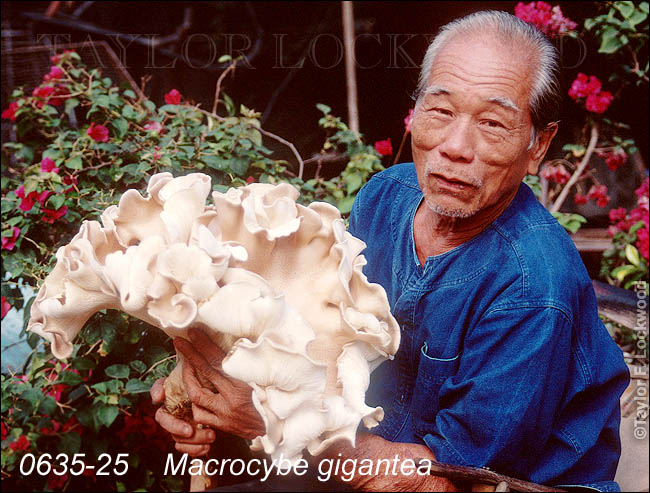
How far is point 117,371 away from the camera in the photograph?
2463mm

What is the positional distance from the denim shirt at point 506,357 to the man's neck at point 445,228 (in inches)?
1.1

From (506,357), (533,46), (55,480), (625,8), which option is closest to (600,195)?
(625,8)

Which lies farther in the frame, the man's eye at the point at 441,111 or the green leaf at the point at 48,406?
the green leaf at the point at 48,406

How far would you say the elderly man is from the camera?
5.32 feet

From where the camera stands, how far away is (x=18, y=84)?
396cm

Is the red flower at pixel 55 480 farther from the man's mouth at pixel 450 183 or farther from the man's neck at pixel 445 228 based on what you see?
the man's mouth at pixel 450 183

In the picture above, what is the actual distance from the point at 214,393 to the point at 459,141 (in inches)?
36.3

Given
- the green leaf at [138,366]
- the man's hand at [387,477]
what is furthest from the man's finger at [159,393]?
the green leaf at [138,366]

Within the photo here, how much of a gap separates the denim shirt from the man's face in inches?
6.5

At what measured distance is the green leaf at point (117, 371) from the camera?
2.45 metres

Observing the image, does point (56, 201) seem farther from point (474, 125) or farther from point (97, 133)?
point (474, 125)

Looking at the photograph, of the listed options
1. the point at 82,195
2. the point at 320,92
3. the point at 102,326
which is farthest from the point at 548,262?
the point at 320,92

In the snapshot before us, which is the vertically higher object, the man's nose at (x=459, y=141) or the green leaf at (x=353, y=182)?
the man's nose at (x=459, y=141)

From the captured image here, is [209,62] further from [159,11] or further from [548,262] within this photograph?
[548,262]
